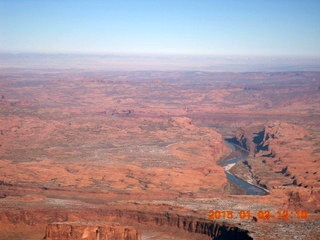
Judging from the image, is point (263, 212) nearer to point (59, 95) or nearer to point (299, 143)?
point (299, 143)

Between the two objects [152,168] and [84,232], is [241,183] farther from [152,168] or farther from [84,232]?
[84,232]
